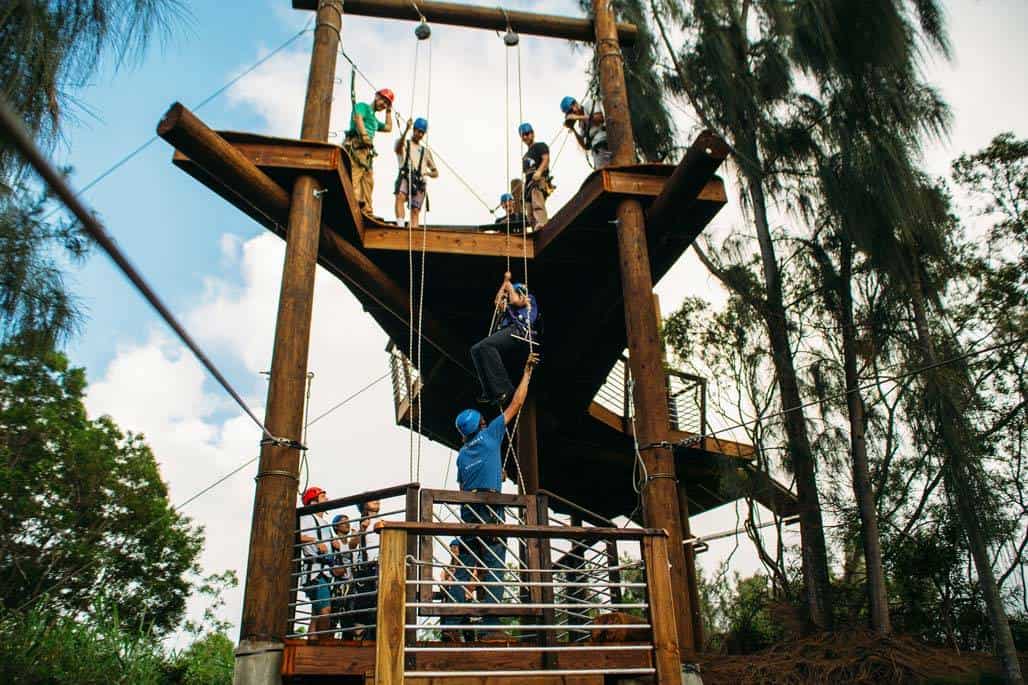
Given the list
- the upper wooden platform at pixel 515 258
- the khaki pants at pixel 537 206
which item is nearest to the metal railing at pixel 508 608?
the upper wooden platform at pixel 515 258

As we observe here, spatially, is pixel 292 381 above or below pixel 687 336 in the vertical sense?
below

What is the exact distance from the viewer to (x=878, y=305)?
10.5 m

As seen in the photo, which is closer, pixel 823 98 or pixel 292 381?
pixel 292 381

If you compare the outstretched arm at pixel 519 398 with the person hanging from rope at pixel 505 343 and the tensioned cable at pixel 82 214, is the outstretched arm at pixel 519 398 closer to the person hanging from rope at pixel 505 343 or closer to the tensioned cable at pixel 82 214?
the person hanging from rope at pixel 505 343

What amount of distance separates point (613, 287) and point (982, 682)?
16.6 feet

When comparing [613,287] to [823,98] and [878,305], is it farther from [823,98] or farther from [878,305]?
[823,98]

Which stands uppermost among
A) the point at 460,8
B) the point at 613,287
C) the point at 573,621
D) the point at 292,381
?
the point at 460,8

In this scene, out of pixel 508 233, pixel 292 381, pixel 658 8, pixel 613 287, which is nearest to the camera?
pixel 292 381

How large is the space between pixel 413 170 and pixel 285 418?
4424 mm

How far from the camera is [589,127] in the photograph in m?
9.62

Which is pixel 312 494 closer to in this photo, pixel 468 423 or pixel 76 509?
pixel 468 423

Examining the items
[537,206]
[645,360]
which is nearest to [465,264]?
[537,206]

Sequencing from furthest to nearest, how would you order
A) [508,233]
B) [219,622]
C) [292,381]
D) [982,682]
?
[219,622] < [508,233] < [982,682] < [292,381]

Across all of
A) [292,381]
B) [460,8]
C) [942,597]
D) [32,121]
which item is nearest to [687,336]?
[942,597]
